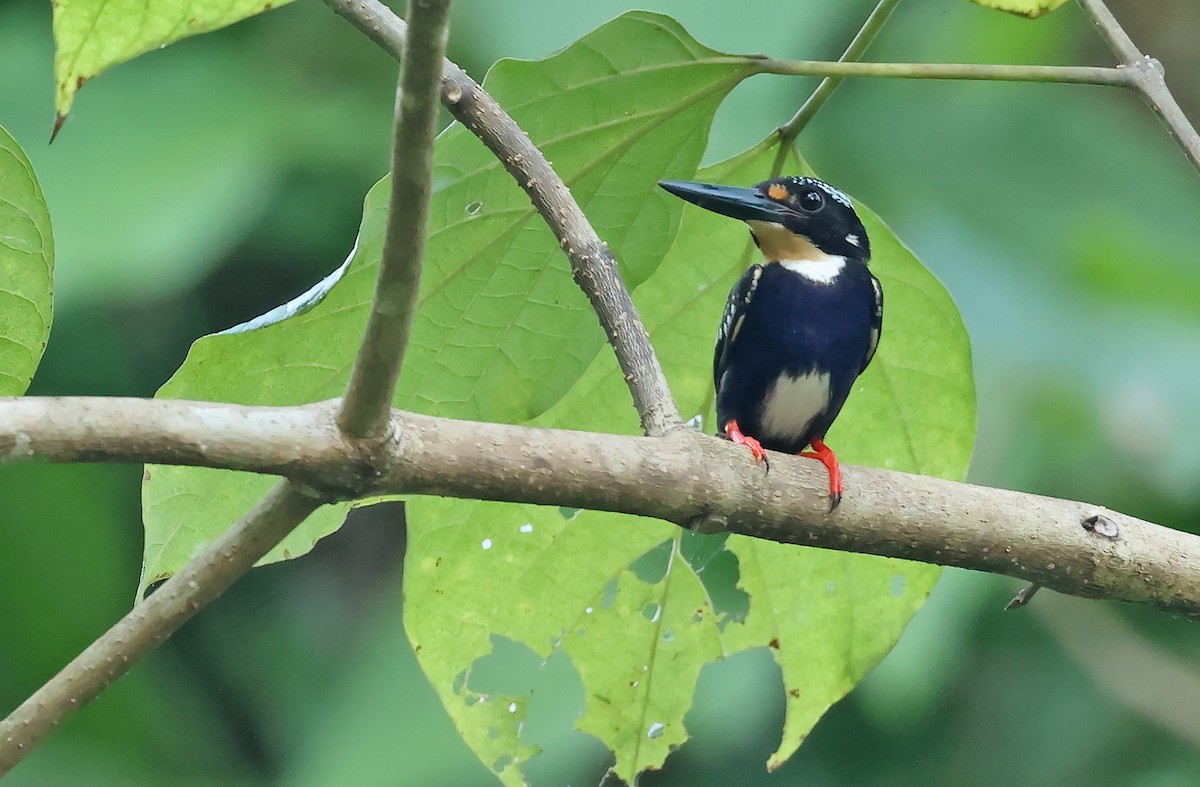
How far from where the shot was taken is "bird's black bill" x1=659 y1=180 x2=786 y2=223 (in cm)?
157

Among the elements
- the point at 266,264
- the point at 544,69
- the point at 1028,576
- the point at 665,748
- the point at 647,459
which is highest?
the point at 544,69

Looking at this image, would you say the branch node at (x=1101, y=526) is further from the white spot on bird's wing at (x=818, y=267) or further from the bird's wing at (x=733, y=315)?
the white spot on bird's wing at (x=818, y=267)

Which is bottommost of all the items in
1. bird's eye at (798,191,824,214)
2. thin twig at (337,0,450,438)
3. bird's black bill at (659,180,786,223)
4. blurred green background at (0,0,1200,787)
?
blurred green background at (0,0,1200,787)

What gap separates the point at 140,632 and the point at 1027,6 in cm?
109

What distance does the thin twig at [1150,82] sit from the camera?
134 cm

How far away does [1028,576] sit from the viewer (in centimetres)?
131

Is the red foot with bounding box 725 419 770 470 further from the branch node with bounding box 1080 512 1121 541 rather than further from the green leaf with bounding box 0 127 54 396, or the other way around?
the green leaf with bounding box 0 127 54 396

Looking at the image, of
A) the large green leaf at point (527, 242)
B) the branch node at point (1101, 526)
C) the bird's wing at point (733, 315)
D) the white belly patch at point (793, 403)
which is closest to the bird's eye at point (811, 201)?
the bird's wing at point (733, 315)

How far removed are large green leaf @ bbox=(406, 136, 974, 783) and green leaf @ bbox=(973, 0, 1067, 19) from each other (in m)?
0.36

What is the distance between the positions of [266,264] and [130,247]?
0.32 m

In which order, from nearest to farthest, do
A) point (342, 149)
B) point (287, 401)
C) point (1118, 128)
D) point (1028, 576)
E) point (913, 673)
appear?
point (1028, 576), point (287, 401), point (913, 673), point (342, 149), point (1118, 128)

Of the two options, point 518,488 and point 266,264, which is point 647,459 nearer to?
point 518,488

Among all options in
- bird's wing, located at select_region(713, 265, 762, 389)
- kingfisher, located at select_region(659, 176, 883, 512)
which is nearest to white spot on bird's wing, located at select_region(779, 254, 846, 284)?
kingfisher, located at select_region(659, 176, 883, 512)

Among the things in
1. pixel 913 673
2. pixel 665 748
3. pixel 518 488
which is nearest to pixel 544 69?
pixel 518 488
